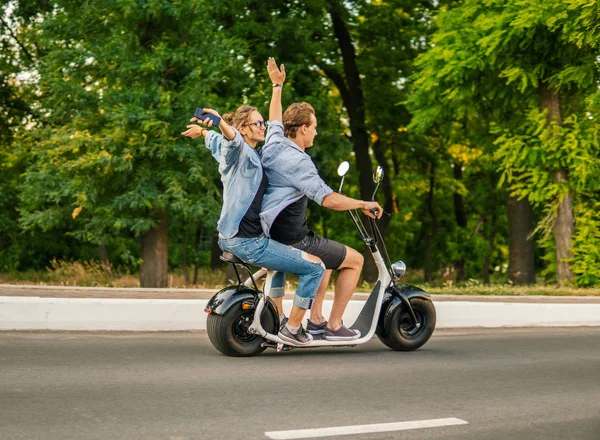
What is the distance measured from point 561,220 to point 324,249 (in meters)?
11.1

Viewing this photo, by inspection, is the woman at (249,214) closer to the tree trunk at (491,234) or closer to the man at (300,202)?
the man at (300,202)

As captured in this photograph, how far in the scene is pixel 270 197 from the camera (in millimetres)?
7238

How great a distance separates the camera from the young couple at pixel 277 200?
23.4 ft

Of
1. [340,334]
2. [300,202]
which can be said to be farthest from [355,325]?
[300,202]

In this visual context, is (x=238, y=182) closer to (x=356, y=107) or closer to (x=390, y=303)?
(x=390, y=303)

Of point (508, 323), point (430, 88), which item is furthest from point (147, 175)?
point (508, 323)

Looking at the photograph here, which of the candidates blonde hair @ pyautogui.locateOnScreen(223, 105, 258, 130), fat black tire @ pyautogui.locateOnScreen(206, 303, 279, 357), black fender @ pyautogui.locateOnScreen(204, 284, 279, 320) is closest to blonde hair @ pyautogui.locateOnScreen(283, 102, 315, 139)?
blonde hair @ pyautogui.locateOnScreen(223, 105, 258, 130)

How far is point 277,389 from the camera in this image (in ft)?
20.3

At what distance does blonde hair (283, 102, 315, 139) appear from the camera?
24.3ft

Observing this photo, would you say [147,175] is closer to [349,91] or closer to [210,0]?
[210,0]

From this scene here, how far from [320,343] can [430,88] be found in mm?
11625

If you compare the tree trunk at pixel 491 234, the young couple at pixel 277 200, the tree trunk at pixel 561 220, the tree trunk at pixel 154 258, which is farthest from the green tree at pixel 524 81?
the tree trunk at pixel 491 234

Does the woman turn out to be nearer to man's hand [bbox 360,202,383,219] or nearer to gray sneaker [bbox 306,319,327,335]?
gray sneaker [bbox 306,319,327,335]

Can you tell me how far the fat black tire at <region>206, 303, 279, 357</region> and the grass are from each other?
505cm
